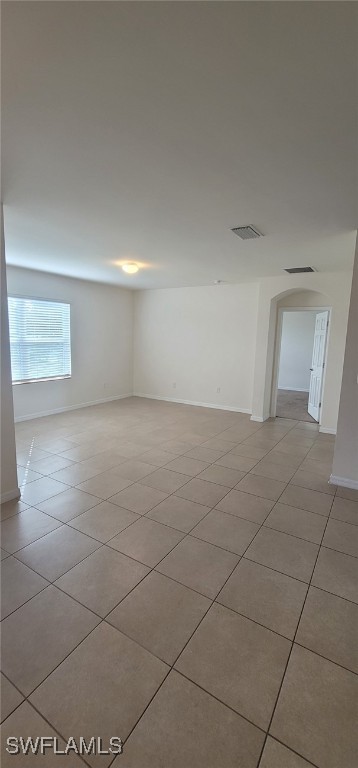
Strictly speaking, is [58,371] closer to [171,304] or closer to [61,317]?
[61,317]

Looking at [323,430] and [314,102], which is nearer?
[314,102]

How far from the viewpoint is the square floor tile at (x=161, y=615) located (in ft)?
5.05

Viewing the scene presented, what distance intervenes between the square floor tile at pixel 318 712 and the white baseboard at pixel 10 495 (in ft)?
8.20

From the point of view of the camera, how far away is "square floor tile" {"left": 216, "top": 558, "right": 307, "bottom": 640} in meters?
1.68

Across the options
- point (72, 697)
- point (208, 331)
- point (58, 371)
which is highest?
point (208, 331)

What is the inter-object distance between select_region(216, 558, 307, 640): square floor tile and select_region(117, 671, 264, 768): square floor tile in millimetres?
498

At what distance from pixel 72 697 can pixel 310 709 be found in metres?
0.99

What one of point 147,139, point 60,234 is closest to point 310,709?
point 147,139

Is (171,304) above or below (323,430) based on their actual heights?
above

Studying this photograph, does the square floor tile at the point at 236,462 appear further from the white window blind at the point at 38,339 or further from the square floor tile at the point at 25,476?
the white window blind at the point at 38,339

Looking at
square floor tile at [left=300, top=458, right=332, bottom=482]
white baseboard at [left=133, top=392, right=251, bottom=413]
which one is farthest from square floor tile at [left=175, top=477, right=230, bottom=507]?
white baseboard at [left=133, top=392, right=251, bottom=413]

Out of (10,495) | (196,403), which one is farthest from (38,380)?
(196,403)

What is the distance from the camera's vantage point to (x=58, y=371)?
231 inches

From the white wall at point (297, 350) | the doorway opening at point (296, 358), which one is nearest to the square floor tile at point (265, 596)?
the doorway opening at point (296, 358)
